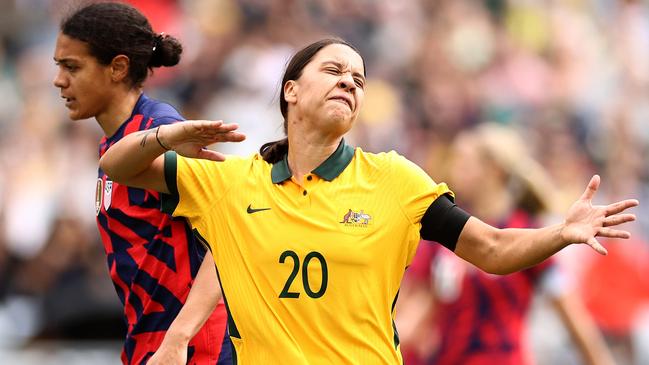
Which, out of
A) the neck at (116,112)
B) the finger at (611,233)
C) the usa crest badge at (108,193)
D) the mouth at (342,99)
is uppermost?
the mouth at (342,99)

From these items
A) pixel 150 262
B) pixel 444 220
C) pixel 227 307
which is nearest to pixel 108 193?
pixel 150 262

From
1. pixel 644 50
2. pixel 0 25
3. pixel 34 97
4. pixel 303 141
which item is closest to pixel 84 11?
pixel 303 141

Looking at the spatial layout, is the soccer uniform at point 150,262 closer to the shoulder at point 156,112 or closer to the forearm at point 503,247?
the shoulder at point 156,112

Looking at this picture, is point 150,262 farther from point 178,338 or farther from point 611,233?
point 611,233

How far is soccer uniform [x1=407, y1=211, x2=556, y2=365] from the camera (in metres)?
7.73

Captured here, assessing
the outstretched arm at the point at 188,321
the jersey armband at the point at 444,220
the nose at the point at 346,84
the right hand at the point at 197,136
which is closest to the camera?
the right hand at the point at 197,136

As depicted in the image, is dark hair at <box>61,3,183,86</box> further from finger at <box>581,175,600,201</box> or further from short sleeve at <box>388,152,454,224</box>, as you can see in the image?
finger at <box>581,175,600,201</box>

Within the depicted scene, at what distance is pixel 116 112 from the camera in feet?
17.4

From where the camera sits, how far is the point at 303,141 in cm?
471

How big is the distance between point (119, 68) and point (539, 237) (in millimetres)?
1949

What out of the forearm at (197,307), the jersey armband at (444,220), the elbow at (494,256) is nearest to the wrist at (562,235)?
the elbow at (494,256)

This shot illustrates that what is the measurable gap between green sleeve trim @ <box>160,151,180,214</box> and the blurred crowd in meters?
6.07

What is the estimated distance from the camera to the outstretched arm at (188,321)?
4.83 metres

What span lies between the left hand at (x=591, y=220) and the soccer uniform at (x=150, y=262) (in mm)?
1584
